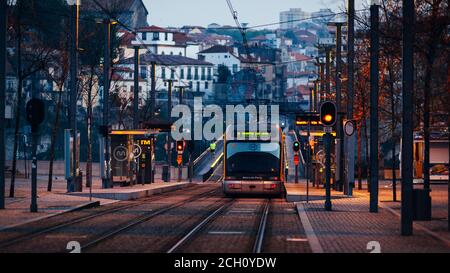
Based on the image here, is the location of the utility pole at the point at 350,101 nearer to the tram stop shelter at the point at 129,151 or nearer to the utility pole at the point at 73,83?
the utility pole at the point at 73,83

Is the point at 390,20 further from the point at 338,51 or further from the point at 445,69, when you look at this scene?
the point at 338,51

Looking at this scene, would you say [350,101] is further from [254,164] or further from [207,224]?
[207,224]

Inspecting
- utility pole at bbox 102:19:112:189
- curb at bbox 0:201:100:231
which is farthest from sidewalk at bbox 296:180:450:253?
utility pole at bbox 102:19:112:189

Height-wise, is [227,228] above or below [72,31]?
below

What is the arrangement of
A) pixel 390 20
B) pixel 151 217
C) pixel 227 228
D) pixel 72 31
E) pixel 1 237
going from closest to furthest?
pixel 1 237 < pixel 227 228 < pixel 151 217 < pixel 390 20 < pixel 72 31

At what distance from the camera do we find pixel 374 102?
3450 cm

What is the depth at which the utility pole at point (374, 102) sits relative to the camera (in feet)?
112

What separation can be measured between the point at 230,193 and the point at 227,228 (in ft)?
71.8

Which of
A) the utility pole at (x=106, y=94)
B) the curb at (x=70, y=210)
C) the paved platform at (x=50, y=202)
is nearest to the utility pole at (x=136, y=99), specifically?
the paved platform at (x=50, y=202)

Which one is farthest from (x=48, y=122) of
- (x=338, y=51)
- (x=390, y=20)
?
(x=390, y=20)

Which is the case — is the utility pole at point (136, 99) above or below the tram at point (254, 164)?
above

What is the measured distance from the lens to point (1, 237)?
25.0m

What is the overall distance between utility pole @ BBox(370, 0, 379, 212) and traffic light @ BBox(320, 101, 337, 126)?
127cm

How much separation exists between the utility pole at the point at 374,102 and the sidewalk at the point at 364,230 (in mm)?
760
